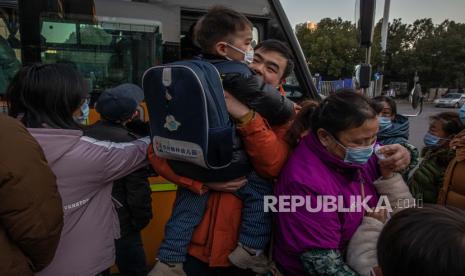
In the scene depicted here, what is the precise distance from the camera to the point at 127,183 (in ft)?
9.27

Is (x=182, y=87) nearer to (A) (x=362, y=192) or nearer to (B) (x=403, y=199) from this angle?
(A) (x=362, y=192)

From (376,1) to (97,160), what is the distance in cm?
233

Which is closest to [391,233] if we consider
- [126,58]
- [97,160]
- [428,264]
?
[428,264]

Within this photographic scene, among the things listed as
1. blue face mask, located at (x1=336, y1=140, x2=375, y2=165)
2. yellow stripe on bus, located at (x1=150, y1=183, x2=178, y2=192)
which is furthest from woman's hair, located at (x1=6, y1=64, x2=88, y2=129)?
yellow stripe on bus, located at (x1=150, y1=183, x2=178, y2=192)

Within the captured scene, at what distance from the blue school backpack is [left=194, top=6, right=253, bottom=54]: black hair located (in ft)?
0.62

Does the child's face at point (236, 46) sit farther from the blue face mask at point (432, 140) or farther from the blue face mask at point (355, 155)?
the blue face mask at point (432, 140)

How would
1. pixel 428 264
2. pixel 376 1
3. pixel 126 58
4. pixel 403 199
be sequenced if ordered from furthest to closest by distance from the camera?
1. pixel 126 58
2. pixel 376 1
3. pixel 403 199
4. pixel 428 264

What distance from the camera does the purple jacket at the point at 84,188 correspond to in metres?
1.72

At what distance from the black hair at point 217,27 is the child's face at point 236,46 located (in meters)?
0.02

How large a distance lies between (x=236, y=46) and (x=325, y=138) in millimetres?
541

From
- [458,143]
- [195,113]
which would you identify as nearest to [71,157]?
[195,113]

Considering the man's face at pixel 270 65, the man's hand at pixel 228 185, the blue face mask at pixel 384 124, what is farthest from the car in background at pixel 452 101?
the man's hand at pixel 228 185

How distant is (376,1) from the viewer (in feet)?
9.86

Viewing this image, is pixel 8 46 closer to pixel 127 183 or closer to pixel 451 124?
pixel 127 183
